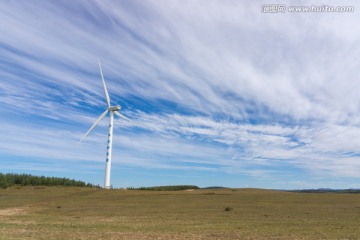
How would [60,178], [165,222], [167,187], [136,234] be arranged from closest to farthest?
[136,234] → [165,222] → [60,178] → [167,187]

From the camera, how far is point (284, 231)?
90.4ft

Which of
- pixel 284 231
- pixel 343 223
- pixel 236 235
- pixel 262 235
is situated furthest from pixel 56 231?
pixel 343 223

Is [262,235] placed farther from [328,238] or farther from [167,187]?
[167,187]

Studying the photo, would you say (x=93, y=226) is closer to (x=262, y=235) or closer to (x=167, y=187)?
(x=262, y=235)

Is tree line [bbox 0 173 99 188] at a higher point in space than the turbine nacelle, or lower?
lower

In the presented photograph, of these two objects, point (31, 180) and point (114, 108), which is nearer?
point (114, 108)

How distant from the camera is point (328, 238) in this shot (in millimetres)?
24266

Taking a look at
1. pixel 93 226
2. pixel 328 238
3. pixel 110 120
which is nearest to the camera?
pixel 328 238

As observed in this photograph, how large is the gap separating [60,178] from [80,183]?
21.6ft

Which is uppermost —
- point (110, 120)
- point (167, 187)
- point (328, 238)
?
point (110, 120)

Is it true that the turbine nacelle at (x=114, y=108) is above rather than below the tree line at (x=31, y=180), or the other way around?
above

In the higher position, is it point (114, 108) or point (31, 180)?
point (114, 108)

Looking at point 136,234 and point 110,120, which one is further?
point 110,120

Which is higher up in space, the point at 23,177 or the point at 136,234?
the point at 23,177
